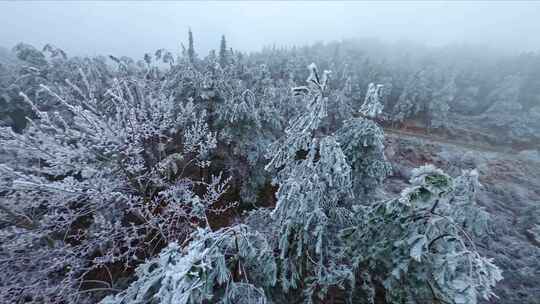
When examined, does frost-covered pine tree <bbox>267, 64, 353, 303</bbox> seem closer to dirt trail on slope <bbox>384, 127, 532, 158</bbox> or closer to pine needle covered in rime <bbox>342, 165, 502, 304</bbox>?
pine needle covered in rime <bbox>342, 165, 502, 304</bbox>

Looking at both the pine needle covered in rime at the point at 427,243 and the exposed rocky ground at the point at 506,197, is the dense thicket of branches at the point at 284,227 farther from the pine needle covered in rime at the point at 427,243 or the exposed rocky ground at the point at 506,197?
the exposed rocky ground at the point at 506,197

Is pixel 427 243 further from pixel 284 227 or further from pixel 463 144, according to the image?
pixel 463 144

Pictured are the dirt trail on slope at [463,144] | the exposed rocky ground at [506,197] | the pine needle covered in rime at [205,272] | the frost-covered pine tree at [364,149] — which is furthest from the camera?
the dirt trail on slope at [463,144]

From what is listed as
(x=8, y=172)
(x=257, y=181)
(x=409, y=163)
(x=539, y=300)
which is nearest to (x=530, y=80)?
(x=409, y=163)

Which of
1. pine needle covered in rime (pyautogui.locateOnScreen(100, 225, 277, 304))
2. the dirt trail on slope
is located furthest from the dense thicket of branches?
the dirt trail on slope

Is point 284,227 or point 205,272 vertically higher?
point 205,272

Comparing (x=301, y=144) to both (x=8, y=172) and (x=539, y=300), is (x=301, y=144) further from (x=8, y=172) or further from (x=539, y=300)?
(x=539, y=300)


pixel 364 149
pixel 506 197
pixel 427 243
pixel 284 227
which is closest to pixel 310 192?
pixel 284 227

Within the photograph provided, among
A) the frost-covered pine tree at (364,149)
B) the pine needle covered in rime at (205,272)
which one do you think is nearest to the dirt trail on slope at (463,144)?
the frost-covered pine tree at (364,149)
